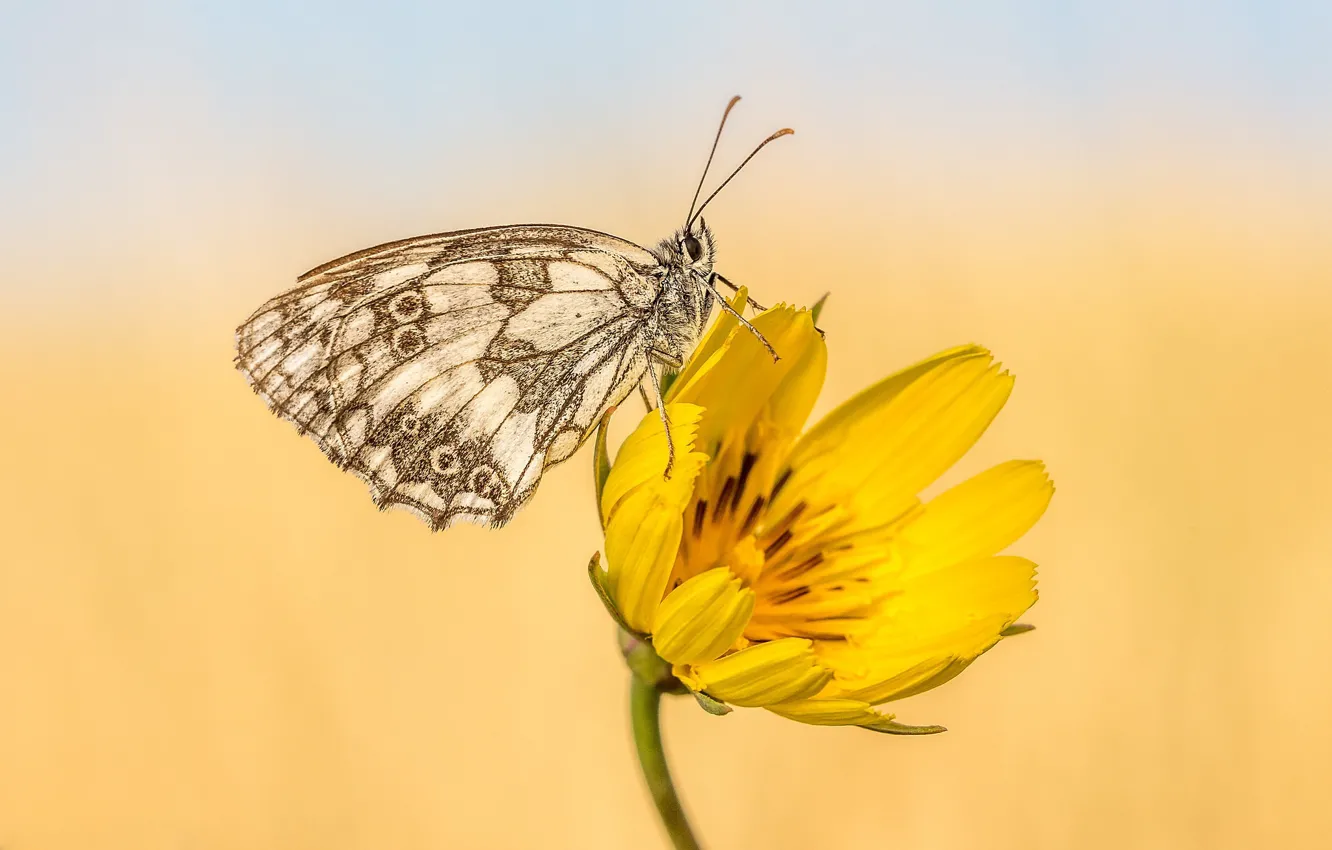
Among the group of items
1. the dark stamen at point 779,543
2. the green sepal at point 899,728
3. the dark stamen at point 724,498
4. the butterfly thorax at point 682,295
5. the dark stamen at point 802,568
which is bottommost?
the green sepal at point 899,728

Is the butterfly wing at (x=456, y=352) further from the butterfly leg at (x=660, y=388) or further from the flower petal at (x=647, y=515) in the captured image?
the flower petal at (x=647, y=515)

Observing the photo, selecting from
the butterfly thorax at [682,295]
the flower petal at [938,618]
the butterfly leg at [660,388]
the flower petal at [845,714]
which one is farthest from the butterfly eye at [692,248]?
the flower petal at [845,714]

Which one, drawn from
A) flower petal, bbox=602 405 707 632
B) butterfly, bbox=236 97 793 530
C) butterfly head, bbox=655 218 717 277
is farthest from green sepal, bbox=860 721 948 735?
butterfly head, bbox=655 218 717 277

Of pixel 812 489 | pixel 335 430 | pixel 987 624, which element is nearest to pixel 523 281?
pixel 335 430

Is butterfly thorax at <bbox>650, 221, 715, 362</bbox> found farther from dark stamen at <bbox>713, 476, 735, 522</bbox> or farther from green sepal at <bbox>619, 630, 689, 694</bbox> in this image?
green sepal at <bbox>619, 630, 689, 694</bbox>

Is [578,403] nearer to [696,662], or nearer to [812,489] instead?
[812,489]

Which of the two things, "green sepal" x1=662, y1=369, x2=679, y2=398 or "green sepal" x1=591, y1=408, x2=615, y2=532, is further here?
"green sepal" x1=662, y1=369, x2=679, y2=398
